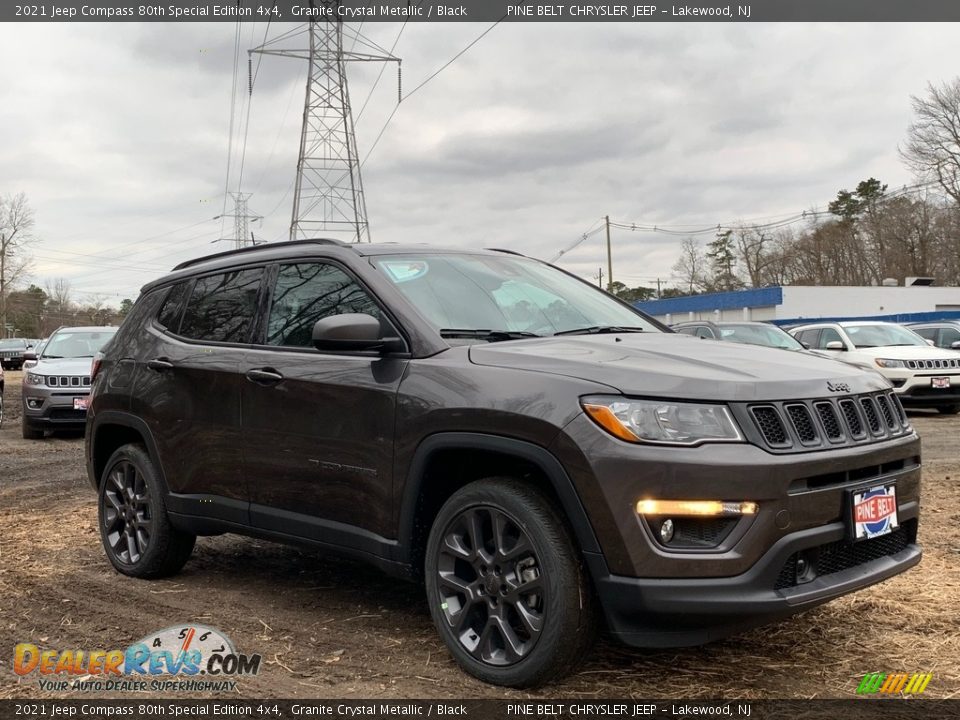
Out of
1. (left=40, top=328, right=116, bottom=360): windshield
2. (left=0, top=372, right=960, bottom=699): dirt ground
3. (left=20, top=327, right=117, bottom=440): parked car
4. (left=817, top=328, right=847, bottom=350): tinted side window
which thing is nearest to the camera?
(left=0, top=372, right=960, bottom=699): dirt ground

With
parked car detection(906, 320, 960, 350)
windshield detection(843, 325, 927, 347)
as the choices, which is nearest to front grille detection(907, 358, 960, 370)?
windshield detection(843, 325, 927, 347)

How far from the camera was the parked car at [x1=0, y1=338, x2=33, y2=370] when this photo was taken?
151 ft

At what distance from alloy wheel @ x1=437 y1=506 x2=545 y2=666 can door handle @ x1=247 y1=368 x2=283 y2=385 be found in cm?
129

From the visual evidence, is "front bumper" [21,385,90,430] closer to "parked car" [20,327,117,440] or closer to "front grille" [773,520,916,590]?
"parked car" [20,327,117,440]

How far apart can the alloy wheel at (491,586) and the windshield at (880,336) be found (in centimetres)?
1351

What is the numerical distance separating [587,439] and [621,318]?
166 cm

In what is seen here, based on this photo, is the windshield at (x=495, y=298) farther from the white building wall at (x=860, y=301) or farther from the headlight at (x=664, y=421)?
the white building wall at (x=860, y=301)

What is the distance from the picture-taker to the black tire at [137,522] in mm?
5133

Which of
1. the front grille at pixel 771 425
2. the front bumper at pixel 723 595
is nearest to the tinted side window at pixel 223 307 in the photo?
the front bumper at pixel 723 595

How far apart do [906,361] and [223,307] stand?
40.4 ft

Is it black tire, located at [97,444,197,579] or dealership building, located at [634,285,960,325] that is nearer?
black tire, located at [97,444,197,579]

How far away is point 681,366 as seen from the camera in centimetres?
337

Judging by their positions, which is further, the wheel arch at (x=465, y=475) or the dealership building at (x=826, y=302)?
the dealership building at (x=826, y=302)

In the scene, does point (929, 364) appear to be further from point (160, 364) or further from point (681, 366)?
point (160, 364)
